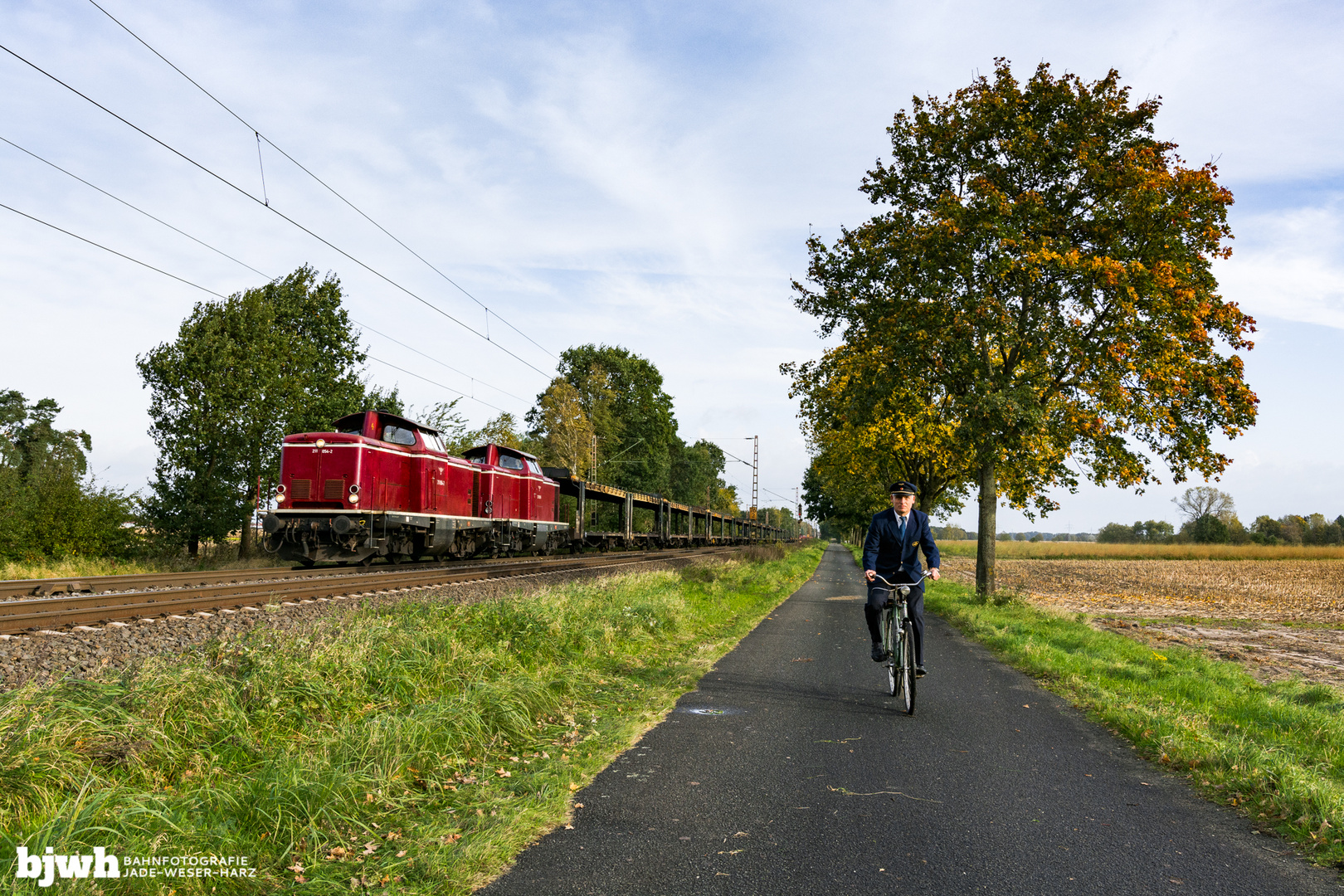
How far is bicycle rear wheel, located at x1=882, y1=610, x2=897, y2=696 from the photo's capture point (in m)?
7.45

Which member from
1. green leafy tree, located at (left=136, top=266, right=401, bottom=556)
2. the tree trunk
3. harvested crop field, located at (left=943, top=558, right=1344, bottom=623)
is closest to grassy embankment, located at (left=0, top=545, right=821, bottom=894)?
the tree trunk

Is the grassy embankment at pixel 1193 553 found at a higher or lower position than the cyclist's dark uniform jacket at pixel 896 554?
lower

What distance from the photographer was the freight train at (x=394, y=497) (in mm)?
17766

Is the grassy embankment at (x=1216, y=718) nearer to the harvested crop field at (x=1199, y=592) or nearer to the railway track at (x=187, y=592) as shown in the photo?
the harvested crop field at (x=1199, y=592)

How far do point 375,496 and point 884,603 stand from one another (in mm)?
13963

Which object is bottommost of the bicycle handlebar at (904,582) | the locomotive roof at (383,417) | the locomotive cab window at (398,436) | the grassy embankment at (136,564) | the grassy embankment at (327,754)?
the grassy embankment at (136,564)

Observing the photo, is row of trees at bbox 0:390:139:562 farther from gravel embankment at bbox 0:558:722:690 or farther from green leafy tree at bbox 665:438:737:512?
green leafy tree at bbox 665:438:737:512

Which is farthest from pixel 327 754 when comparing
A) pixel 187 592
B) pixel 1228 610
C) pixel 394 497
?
pixel 1228 610

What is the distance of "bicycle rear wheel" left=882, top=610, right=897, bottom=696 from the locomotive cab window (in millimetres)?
14682

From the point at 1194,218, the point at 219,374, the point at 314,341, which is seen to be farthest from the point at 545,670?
the point at 314,341

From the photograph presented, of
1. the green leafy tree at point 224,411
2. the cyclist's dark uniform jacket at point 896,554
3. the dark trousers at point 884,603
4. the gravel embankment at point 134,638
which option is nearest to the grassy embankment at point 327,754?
the gravel embankment at point 134,638

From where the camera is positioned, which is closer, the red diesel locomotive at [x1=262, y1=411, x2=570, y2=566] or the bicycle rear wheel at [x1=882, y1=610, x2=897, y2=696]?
the bicycle rear wheel at [x1=882, y1=610, x2=897, y2=696]

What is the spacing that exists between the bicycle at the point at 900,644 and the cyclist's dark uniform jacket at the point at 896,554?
0.06 meters

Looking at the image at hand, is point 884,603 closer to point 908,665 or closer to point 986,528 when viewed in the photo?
point 908,665
